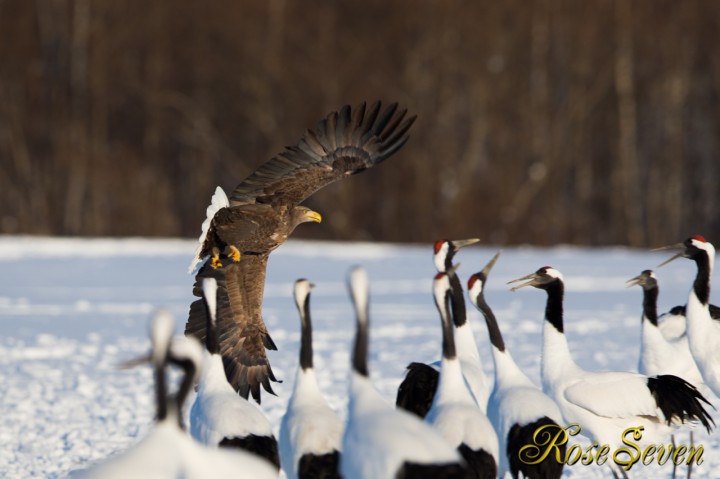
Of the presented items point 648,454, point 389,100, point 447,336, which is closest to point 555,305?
point 648,454

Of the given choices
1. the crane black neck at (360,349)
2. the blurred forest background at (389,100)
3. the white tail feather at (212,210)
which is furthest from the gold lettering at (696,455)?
the blurred forest background at (389,100)

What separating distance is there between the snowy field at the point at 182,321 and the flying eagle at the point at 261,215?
1.83 ft

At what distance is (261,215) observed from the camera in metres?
8.74

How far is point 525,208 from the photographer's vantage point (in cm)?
2827

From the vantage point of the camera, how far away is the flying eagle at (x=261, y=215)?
27.0 ft

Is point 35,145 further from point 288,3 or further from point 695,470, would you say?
point 695,470

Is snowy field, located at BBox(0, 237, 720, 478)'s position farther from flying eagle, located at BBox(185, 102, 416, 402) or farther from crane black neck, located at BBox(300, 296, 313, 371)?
crane black neck, located at BBox(300, 296, 313, 371)

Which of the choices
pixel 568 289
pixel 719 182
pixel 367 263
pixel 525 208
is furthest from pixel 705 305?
pixel 719 182

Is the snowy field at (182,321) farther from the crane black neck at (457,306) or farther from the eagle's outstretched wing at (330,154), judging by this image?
the eagle's outstretched wing at (330,154)

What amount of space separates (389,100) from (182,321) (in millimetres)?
14762

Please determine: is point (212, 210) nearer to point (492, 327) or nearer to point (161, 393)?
point (492, 327)

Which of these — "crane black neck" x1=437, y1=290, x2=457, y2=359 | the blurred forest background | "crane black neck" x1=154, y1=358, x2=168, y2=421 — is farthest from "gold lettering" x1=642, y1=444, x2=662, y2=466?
the blurred forest background

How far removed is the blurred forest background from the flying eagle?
A: 61.2 ft

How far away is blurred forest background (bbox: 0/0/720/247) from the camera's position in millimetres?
27875
